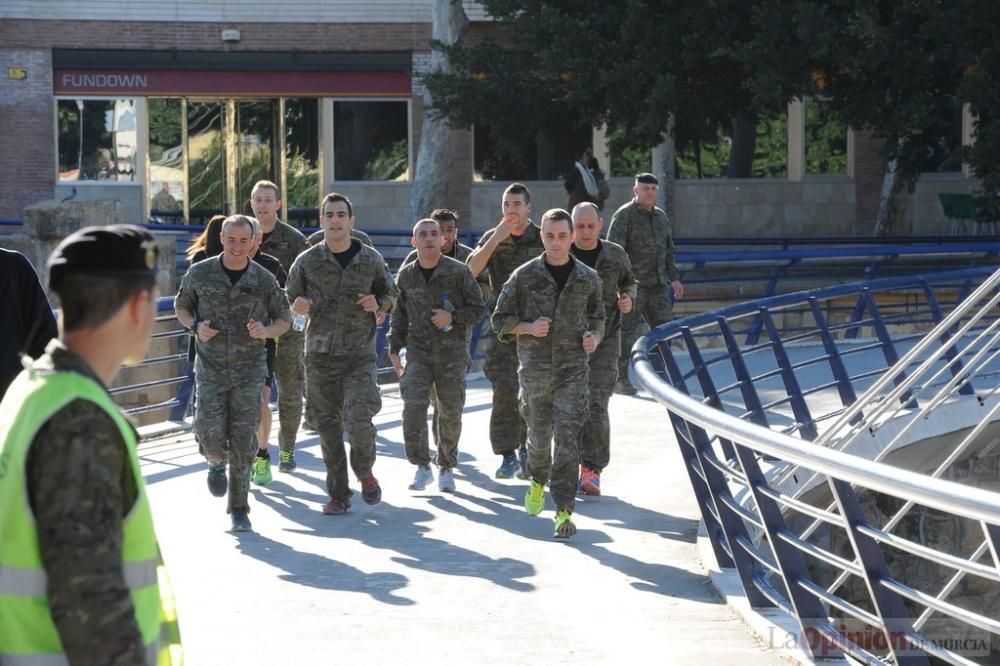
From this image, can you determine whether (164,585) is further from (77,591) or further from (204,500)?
(204,500)

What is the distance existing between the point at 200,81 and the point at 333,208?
23.5 metres

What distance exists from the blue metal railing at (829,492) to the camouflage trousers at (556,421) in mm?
542

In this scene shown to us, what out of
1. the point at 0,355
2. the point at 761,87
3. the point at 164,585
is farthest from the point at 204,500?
the point at 761,87

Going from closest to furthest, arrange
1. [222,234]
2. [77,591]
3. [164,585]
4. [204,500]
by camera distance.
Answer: [77,591] → [164,585] → [222,234] → [204,500]

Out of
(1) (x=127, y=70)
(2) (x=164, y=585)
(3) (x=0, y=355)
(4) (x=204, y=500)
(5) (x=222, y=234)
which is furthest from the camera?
(1) (x=127, y=70)

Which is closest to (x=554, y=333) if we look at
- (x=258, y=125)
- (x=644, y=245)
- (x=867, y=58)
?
(x=644, y=245)

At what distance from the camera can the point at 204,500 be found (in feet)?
34.6

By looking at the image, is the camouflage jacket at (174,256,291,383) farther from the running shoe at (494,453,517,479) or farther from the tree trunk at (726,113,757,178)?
the tree trunk at (726,113,757,178)

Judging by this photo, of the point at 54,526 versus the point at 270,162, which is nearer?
the point at 54,526

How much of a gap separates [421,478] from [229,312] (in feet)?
6.46

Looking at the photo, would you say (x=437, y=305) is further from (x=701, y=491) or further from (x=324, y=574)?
(x=701, y=491)

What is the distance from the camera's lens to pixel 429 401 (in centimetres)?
1083

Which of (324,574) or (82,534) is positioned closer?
(82,534)

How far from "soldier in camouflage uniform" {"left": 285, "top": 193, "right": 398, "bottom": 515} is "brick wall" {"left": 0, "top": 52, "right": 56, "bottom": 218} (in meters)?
23.4
